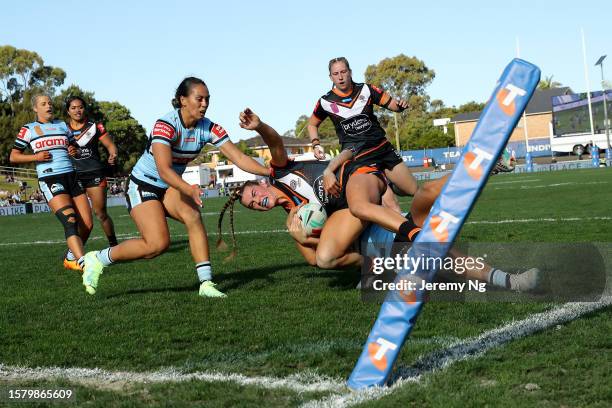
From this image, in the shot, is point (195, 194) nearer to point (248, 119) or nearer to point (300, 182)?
point (248, 119)

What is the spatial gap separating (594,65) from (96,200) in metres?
52.8

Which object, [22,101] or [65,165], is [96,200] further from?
[22,101]

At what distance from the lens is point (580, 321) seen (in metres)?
4.52

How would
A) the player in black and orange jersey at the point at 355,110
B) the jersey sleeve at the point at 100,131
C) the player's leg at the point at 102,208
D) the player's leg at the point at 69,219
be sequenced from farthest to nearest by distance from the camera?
the player's leg at the point at 102,208 → the jersey sleeve at the point at 100,131 → the player's leg at the point at 69,219 → the player in black and orange jersey at the point at 355,110

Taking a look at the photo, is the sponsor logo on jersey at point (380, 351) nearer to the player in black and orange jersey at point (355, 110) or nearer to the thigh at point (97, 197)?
the player in black and orange jersey at point (355, 110)

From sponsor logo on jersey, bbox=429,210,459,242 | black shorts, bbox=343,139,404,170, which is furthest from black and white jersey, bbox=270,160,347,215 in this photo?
sponsor logo on jersey, bbox=429,210,459,242

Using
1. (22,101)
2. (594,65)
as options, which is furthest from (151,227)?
→ (22,101)

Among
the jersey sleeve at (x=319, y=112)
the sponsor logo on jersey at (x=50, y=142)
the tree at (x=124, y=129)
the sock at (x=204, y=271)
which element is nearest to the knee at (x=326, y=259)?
the sock at (x=204, y=271)

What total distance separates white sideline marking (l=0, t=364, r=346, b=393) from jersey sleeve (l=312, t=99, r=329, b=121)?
450 cm

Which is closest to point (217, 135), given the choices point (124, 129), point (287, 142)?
point (124, 129)

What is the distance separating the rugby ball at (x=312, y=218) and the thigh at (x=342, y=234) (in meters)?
0.22

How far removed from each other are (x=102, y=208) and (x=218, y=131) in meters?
4.33

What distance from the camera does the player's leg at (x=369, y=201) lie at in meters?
5.72

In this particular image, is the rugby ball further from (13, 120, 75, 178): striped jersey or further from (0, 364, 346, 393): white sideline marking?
(13, 120, 75, 178): striped jersey
